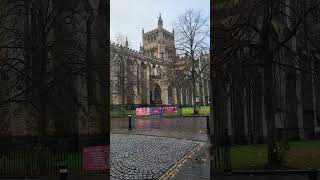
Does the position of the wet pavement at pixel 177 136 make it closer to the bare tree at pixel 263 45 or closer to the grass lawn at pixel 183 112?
the grass lawn at pixel 183 112

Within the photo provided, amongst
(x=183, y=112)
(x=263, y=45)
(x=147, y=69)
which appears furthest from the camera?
(x=183, y=112)

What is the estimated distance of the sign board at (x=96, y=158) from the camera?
14.2 meters

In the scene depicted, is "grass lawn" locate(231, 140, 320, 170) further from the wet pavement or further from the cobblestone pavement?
the cobblestone pavement

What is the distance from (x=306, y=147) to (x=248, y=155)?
2.03 m

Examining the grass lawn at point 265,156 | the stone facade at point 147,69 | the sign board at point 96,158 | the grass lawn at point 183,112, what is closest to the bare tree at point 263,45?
the grass lawn at point 265,156

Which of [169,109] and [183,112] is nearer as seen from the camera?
[183,112]

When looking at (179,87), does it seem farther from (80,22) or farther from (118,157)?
(80,22)

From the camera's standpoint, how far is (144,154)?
21.8 meters

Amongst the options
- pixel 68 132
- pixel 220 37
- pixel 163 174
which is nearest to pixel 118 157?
pixel 163 174

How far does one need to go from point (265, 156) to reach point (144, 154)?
7492 millimetres

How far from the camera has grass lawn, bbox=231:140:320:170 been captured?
591 inches

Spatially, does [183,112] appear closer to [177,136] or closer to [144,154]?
[177,136]

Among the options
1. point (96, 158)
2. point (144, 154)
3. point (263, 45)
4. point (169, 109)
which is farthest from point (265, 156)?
point (169, 109)

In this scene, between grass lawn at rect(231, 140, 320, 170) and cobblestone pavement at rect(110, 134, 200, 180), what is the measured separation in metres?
2.56
